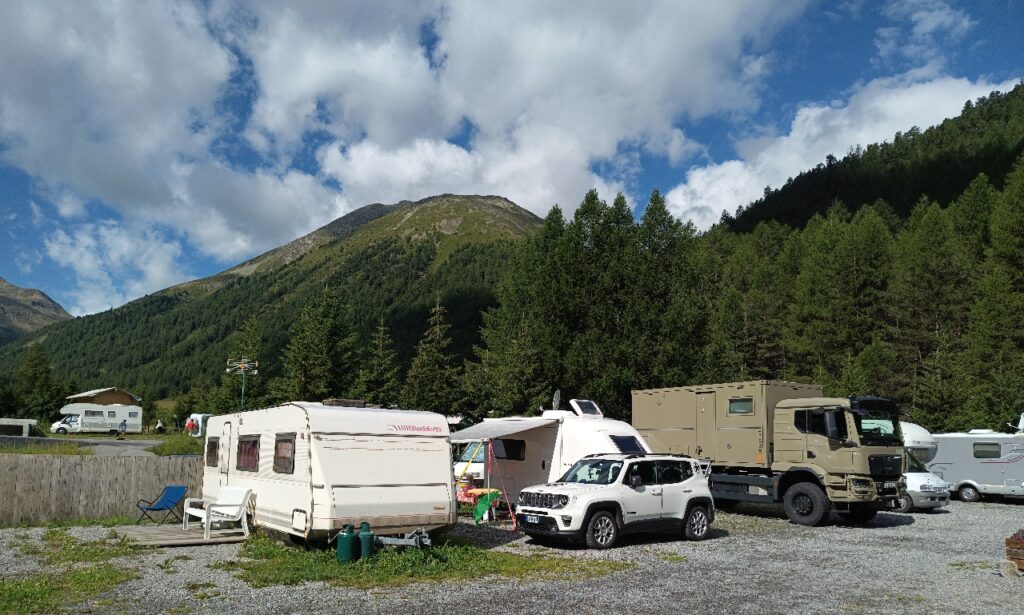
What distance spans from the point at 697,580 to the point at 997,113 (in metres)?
139

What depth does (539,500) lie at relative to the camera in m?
13.9

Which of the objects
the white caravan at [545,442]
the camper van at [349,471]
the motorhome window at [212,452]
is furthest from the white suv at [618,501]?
the motorhome window at [212,452]

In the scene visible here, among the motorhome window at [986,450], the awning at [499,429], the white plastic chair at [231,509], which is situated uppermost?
the awning at [499,429]

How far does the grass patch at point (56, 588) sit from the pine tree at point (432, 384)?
102ft

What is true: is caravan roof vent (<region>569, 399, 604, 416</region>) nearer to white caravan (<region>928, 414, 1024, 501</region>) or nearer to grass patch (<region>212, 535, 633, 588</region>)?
grass patch (<region>212, 535, 633, 588</region>)

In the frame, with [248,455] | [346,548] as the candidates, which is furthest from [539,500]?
[248,455]

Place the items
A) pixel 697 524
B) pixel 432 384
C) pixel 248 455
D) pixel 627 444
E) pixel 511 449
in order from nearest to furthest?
pixel 248 455 < pixel 697 524 < pixel 627 444 < pixel 511 449 < pixel 432 384

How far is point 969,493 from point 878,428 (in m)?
11.1

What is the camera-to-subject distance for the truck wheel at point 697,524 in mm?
14883

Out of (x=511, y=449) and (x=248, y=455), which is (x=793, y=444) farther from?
(x=248, y=455)

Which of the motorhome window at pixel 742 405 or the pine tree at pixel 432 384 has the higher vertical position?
the pine tree at pixel 432 384

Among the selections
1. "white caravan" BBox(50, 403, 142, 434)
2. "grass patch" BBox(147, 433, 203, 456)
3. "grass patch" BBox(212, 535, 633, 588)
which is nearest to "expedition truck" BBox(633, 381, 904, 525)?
"grass patch" BBox(212, 535, 633, 588)

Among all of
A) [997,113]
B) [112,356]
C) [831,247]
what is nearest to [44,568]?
[831,247]

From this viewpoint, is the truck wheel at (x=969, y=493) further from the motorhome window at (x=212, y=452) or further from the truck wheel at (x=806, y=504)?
the motorhome window at (x=212, y=452)
